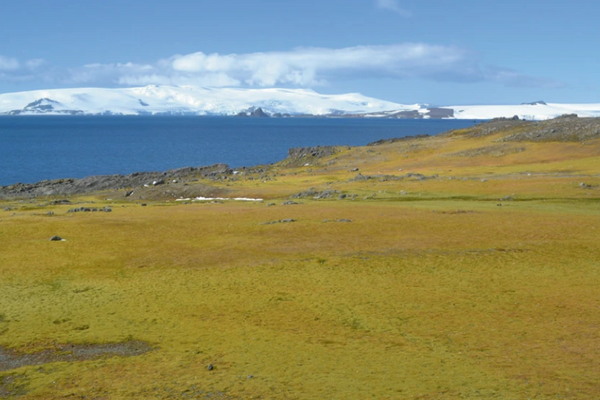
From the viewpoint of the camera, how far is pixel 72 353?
24.1 m

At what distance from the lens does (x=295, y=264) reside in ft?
120

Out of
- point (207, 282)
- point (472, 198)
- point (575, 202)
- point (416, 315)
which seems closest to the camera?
point (416, 315)

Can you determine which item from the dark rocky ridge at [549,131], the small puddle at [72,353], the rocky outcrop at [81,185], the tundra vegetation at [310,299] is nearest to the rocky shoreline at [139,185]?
the rocky outcrop at [81,185]

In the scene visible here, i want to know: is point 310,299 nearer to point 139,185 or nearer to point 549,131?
point 139,185

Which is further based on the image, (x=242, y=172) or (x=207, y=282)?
(x=242, y=172)

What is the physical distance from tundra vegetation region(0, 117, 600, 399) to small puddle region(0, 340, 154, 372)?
0.30 feet

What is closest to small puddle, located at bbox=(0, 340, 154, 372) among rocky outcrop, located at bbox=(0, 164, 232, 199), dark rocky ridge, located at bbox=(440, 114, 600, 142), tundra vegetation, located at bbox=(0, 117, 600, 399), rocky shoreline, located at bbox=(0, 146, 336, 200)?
tundra vegetation, located at bbox=(0, 117, 600, 399)

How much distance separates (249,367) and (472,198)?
44.3 meters

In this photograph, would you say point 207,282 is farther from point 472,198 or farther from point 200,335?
point 472,198

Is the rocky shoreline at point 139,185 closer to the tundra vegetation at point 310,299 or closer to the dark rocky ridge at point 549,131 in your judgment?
the tundra vegetation at point 310,299

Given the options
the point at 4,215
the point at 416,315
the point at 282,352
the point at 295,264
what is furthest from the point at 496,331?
the point at 4,215

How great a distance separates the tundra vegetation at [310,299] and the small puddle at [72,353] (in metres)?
0.09

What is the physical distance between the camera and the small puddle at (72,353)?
23.3 m

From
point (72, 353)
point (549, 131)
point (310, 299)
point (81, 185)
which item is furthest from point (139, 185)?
point (72, 353)
